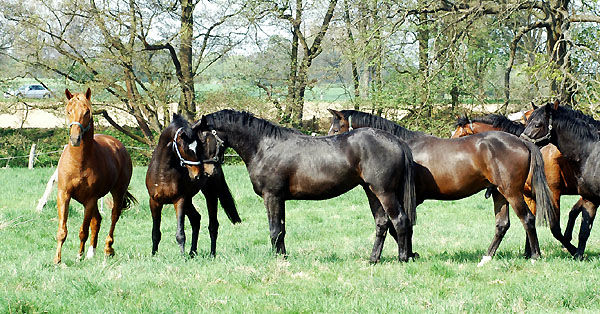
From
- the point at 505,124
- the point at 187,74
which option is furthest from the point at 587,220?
the point at 187,74

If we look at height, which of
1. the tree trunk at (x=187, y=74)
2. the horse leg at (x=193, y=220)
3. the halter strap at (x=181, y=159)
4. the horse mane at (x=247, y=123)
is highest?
the tree trunk at (x=187, y=74)

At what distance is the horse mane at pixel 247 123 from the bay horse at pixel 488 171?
5.68 ft

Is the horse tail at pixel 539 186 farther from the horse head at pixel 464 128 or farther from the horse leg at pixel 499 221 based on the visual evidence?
the horse head at pixel 464 128

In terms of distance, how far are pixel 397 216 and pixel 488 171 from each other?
128cm

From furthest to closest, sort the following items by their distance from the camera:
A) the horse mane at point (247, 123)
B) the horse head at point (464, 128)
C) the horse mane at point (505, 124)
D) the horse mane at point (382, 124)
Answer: the horse head at point (464, 128)
the horse mane at point (505, 124)
the horse mane at point (382, 124)
the horse mane at point (247, 123)

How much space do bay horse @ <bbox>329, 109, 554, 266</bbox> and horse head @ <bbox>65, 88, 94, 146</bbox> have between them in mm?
3996

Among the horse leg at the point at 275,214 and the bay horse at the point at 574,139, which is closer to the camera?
the horse leg at the point at 275,214

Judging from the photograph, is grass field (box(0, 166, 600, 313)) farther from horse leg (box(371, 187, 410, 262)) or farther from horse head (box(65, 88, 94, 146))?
horse head (box(65, 88, 94, 146))

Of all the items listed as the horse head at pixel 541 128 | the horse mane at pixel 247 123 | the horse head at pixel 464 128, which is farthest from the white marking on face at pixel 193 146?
the horse head at pixel 464 128

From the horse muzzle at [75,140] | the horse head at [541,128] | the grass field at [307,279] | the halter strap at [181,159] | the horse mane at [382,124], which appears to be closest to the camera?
the grass field at [307,279]

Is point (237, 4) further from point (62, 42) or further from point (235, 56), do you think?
point (62, 42)

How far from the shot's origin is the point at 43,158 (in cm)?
2538

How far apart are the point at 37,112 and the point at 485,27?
23.4m

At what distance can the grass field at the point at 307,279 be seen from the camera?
5.16 metres
